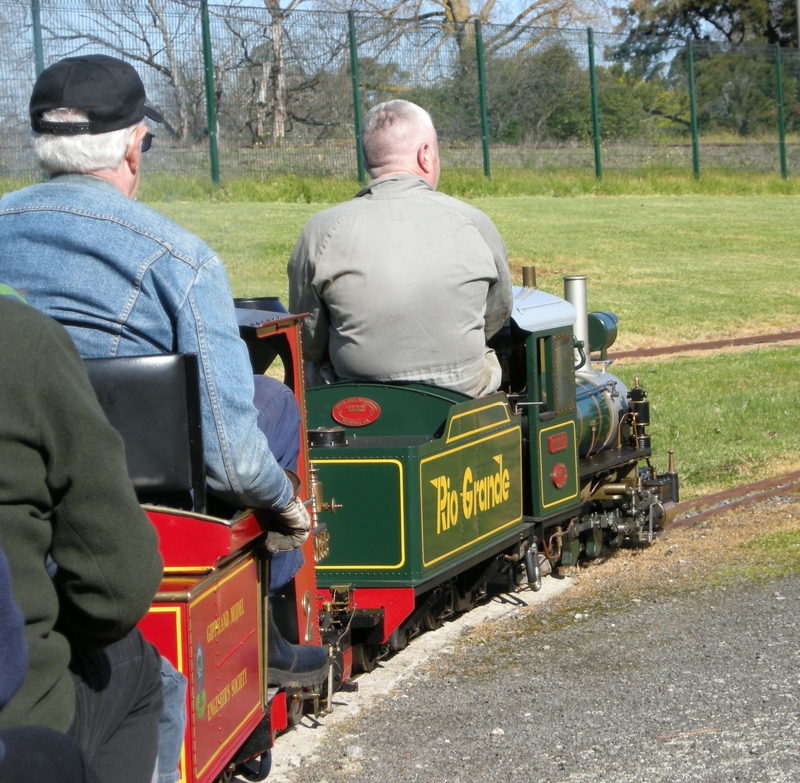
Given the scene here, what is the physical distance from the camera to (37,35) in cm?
1367

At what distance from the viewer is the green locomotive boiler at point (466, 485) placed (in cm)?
427

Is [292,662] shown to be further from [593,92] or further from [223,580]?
[593,92]

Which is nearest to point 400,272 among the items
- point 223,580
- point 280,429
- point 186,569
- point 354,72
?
point 280,429

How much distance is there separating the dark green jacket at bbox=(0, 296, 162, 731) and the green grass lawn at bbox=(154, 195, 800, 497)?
586 cm

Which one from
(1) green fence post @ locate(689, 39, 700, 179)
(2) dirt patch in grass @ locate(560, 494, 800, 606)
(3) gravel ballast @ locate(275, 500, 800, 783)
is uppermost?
(1) green fence post @ locate(689, 39, 700, 179)

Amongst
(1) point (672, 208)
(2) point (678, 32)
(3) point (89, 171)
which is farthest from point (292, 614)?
(2) point (678, 32)

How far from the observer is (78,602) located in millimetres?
1812

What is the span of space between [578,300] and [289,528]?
341 centimetres

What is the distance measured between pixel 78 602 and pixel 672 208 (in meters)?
20.9

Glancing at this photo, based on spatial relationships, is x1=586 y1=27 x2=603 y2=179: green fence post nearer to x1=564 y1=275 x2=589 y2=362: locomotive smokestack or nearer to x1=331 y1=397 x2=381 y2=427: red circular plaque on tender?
x1=564 y1=275 x2=589 y2=362: locomotive smokestack

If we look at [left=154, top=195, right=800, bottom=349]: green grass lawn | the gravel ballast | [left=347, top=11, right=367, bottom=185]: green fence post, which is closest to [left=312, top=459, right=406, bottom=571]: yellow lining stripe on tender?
the gravel ballast

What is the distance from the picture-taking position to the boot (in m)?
3.29

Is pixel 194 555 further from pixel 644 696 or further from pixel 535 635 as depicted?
pixel 535 635

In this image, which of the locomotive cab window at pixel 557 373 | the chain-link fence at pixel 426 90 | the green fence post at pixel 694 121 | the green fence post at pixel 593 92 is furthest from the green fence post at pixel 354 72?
the locomotive cab window at pixel 557 373
